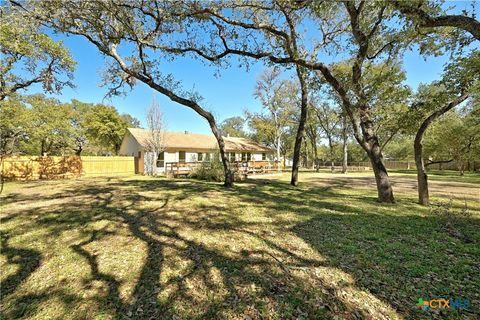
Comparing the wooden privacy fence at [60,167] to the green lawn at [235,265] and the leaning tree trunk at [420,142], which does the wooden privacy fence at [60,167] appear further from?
the leaning tree trunk at [420,142]

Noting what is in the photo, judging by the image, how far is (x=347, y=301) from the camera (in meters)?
2.41

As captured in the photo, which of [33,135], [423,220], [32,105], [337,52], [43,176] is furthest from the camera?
[32,105]

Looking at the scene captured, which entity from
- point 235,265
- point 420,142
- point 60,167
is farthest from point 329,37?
point 60,167

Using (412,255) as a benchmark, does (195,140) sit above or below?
above

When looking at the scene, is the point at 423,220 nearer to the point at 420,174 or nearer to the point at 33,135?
the point at 420,174

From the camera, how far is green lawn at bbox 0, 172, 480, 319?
2328mm

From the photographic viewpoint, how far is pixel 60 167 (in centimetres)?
1661

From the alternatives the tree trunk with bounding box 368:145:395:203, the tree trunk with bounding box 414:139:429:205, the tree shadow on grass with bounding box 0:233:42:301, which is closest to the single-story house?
the tree trunk with bounding box 368:145:395:203

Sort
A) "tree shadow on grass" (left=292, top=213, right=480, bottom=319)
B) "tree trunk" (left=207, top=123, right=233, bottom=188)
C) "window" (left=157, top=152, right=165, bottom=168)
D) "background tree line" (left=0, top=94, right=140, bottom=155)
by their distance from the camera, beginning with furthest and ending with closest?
"window" (left=157, top=152, right=165, bottom=168), "background tree line" (left=0, top=94, right=140, bottom=155), "tree trunk" (left=207, top=123, right=233, bottom=188), "tree shadow on grass" (left=292, top=213, right=480, bottom=319)

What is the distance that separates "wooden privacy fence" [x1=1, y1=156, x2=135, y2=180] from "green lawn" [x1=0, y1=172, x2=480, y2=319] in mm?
12900

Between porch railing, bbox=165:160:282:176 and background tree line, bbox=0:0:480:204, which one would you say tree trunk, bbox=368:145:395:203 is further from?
porch railing, bbox=165:160:282:176

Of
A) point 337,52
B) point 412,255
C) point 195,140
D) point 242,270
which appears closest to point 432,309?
point 412,255

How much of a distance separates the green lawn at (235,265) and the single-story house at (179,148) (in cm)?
1355

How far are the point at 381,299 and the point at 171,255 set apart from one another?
2.86 metres
